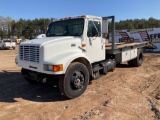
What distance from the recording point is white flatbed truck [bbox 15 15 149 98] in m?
5.38

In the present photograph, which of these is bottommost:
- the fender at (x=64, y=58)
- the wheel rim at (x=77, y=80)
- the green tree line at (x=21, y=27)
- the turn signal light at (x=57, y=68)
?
the wheel rim at (x=77, y=80)

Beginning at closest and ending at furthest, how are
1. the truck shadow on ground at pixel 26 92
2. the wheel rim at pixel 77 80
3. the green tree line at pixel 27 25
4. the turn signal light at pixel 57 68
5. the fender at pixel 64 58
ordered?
1. the turn signal light at pixel 57 68
2. the fender at pixel 64 58
3. the wheel rim at pixel 77 80
4. the truck shadow on ground at pixel 26 92
5. the green tree line at pixel 27 25

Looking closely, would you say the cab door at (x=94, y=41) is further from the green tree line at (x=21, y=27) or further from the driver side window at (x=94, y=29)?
the green tree line at (x=21, y=27)

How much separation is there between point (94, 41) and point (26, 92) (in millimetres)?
3003

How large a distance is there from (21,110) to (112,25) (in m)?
4.68

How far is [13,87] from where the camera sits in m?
7.18

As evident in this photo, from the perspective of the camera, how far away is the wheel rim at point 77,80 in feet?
18.8

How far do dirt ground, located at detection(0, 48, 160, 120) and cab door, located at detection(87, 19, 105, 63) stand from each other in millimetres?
1121

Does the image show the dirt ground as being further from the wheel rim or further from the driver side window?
the driver side window

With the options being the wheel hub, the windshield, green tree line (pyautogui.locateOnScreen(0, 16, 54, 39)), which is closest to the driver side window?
the windshield

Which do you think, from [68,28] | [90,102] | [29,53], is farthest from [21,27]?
[90,102]

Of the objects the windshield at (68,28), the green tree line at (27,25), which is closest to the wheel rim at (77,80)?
the windshield at (68,28)

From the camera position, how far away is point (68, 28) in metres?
6.71

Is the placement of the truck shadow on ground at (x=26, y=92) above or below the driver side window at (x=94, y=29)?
below
